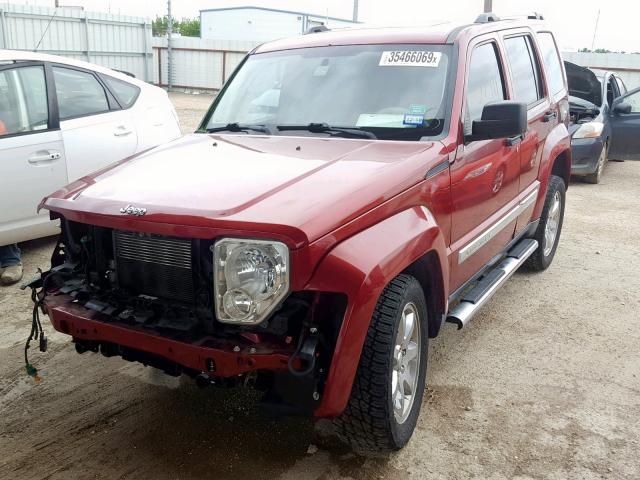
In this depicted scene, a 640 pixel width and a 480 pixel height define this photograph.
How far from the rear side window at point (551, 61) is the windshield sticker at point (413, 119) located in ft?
7.10

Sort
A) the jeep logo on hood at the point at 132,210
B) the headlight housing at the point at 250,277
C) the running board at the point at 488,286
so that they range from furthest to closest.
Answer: the running board at the point at 488,286
the jeep logo on hood at the point at 132,210
the headlight housing at the point at 250,277

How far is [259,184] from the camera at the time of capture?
9.02ft

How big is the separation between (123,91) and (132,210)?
3784mm

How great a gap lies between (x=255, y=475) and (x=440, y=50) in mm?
2450

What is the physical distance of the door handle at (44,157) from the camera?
4.98m

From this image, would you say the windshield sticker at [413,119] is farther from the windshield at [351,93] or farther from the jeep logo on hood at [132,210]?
the jeep logo on hood at [132,210]

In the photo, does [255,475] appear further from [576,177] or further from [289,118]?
[576,177]

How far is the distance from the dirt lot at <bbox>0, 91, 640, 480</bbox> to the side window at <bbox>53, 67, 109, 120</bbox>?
164cm

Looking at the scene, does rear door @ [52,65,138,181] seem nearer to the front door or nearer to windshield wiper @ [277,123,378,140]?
windshield wiper @ [277,123,378,140]

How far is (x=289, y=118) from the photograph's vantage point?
377 centimetres

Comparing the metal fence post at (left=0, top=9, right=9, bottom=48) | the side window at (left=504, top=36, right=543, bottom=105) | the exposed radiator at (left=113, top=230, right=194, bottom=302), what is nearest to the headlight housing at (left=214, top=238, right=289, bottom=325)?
the exposed radiator at (left=113, top=230, right=194, bottom=302)

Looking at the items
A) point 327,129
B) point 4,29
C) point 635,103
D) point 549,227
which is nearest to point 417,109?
point 327,129

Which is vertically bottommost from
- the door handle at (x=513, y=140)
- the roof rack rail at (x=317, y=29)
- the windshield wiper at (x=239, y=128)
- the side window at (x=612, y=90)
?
the side window at (x=612, y=90)

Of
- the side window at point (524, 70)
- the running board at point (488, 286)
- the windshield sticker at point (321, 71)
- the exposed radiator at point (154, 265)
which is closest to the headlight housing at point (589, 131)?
the side window at point (524, 70)
